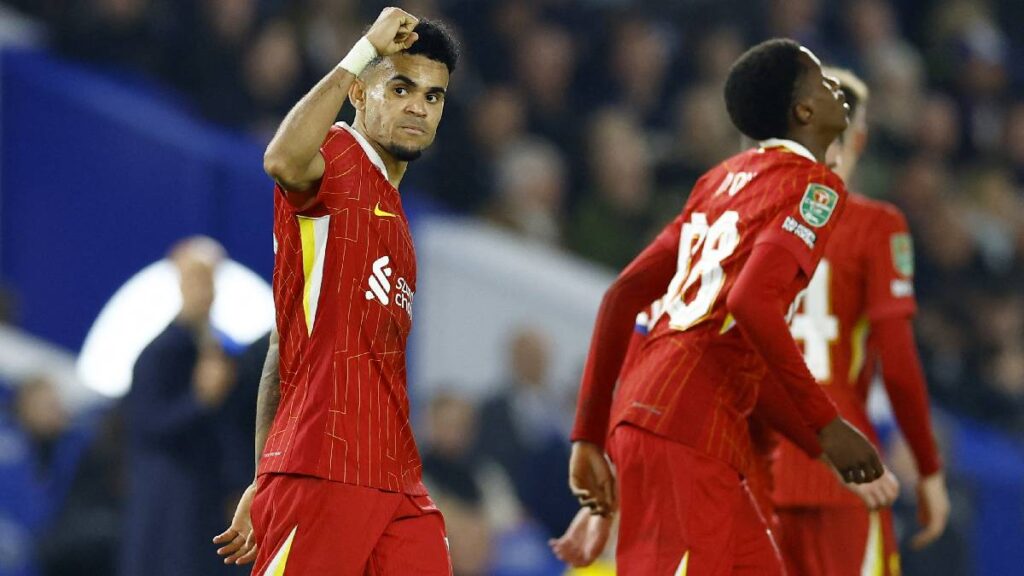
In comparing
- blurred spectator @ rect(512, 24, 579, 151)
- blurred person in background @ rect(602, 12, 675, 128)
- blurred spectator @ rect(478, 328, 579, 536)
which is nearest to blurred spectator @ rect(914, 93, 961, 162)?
blurred person in background @ rect(602, 12, 675, 128)

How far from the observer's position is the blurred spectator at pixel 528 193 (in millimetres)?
10859

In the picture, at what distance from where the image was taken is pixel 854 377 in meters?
5.73

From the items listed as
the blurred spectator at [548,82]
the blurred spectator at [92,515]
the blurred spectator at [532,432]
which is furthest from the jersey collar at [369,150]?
the blurred spectator at [548,82]

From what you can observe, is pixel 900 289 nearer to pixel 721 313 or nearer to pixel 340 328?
pixel 721 313

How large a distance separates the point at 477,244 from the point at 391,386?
583 cm

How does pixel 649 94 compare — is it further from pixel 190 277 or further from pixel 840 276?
pixel 840 276

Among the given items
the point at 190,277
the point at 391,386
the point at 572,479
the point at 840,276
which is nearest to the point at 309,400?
the point at 391,386

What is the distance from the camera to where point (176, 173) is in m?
10.2

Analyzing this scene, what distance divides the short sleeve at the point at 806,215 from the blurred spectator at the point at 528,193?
615 cm

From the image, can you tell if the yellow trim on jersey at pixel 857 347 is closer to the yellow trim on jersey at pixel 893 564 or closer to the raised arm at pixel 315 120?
the yellow trim on jersey at pixel 893 564

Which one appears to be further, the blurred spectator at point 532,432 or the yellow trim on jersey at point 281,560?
the blurred spectator at point 532,432

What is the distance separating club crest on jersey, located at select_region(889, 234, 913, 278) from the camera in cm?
574

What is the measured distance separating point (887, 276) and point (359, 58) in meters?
2.25

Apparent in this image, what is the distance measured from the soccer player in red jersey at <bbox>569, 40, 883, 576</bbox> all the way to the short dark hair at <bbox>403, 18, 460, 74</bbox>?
0.87 metres
